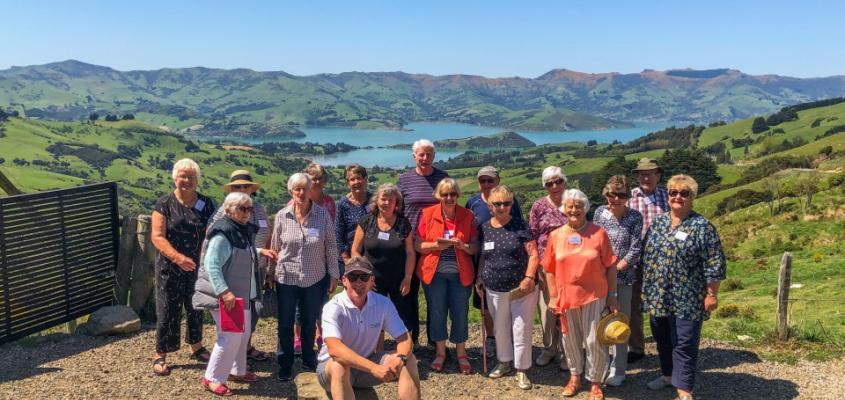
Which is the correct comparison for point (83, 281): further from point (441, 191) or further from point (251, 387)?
point (441, 191)

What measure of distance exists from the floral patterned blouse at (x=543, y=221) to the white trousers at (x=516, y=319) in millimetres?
499

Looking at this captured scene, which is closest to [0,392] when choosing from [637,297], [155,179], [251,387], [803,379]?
[251,387]

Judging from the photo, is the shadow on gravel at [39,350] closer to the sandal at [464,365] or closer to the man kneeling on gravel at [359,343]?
the man kneeling on gravel at [359,343]

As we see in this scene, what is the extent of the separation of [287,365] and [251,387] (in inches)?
16.1

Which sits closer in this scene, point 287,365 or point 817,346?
point 287,365

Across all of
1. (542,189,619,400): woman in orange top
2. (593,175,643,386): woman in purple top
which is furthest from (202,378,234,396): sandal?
Answer: (593,175,643,386): woman in purple top

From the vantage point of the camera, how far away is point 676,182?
5.14 m

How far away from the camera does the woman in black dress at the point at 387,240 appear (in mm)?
5758

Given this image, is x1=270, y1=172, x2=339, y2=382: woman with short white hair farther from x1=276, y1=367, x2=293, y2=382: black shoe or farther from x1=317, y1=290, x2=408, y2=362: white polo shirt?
x1=317, y1=290, x2=408, y2=362: white polo shirt

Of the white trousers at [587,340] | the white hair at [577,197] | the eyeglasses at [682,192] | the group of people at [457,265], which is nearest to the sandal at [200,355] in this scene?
the group of people at [457,265]

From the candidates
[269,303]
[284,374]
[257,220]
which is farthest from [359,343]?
[269,303]

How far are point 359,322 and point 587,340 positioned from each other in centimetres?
233

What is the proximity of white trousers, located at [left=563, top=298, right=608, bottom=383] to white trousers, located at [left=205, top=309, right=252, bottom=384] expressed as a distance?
310cm

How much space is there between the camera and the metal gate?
22.7ft
